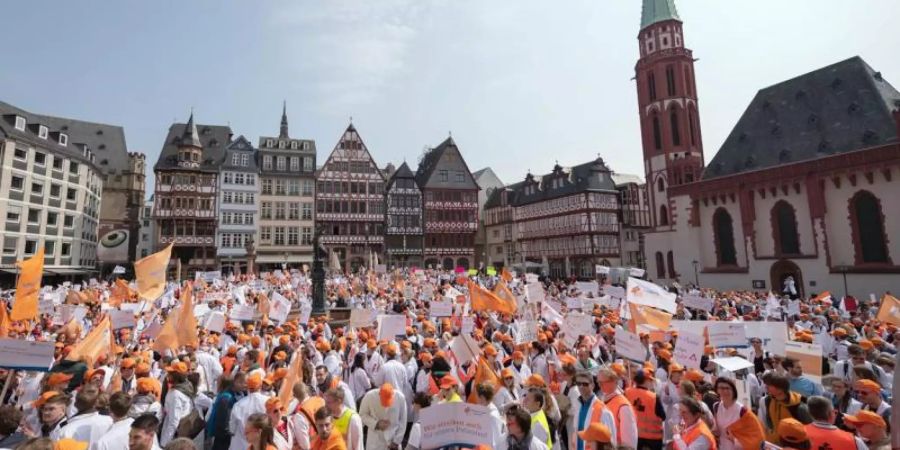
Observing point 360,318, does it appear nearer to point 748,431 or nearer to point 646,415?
point 646,415

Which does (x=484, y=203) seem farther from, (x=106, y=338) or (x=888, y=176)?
(x=106, y=338)

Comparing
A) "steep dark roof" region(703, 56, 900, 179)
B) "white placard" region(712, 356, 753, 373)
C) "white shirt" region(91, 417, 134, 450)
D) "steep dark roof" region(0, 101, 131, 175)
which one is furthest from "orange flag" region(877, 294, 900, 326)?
"steep dark roof" region(0, 101, 131, 175)

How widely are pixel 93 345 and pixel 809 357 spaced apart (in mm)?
11493

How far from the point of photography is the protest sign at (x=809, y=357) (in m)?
7.19

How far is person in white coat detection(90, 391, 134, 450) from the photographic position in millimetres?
4352

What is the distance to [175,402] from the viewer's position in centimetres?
607

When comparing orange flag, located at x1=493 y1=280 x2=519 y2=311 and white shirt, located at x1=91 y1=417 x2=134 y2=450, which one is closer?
white shirt, located at x1=91 y1=417 x2=134 y2=450

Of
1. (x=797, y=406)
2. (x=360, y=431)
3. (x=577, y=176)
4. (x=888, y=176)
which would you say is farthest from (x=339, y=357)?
(x=577, y=176)

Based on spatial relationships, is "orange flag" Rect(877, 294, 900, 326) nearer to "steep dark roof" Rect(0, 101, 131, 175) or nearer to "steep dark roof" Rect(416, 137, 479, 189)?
"steep dark roof" Rect(416, 137, 479, 189)

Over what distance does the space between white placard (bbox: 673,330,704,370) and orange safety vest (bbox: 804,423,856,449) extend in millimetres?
3219

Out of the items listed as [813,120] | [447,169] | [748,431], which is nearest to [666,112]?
[813,120]

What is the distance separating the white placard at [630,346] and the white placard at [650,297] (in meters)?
3.22

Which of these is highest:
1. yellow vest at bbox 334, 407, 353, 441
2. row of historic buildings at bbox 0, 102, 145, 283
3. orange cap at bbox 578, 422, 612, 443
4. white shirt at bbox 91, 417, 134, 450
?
row of historic buildings at bbox 0, 102, 145, 283

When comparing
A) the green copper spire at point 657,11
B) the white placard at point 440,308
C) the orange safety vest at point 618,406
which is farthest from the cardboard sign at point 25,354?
the green copper spire at point 657,11
